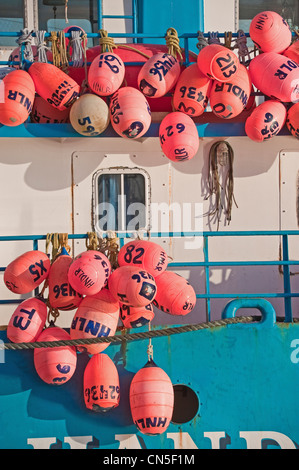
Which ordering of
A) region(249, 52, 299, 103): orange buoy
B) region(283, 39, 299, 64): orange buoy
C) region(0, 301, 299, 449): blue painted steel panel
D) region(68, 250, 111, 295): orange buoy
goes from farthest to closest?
region(283, 39, 299, 64): orange buoy < region(249, 52, 299, 103): orange buoy < region(0, 301, 299, 449): blue painted steel panel < region(68, 250, 111, 295): orange buoy

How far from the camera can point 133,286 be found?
5.00 metres

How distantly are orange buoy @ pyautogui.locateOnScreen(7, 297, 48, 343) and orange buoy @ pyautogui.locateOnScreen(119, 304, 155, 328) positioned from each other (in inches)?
28.9

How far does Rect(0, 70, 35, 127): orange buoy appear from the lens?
5852 mm

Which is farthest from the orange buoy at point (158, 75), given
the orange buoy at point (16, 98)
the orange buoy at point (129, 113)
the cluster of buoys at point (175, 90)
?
the orange buoy at point (16, 98)

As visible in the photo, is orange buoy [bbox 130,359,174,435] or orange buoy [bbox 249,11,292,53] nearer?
orange buoy [bbox 130,359,174,435]

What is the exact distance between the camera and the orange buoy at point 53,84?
236 inches

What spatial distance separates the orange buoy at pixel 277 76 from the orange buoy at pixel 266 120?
11 cm

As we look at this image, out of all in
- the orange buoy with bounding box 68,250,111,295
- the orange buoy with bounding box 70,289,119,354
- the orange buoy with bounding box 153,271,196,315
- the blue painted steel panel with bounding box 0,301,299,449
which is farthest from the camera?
the blue painted steel panel with bounding box 0,301,299,449

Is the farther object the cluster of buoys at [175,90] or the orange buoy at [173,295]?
the cluster of buoys at [175,90]

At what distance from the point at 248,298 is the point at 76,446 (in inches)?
81.9

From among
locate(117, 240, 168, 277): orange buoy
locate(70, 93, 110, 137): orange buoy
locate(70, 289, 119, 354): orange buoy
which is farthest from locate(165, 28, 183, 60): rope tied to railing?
locate(70, 289, 119, 354): orange buoy

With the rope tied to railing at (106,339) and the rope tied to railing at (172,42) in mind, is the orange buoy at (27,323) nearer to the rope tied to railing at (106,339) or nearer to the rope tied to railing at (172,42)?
the rope tied to railing at (106,339)

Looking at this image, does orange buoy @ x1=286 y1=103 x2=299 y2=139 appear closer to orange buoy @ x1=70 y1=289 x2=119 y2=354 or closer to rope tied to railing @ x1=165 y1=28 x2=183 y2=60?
rope tied to railing @ x1=165 y1=28 x2=183 y2=60

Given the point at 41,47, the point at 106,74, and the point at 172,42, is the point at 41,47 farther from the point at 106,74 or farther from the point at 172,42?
the point at 172,42
